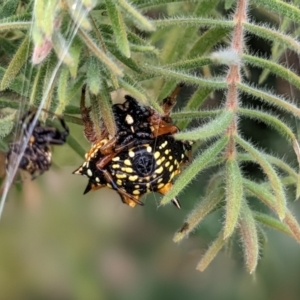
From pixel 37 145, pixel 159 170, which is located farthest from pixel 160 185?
pixel 37 145

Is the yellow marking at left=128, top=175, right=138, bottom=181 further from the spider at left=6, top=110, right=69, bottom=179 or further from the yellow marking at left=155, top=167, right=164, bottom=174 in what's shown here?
the spider at left=6, top=110, right=69, bottom=179

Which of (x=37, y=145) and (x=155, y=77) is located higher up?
(x=155, y=77)

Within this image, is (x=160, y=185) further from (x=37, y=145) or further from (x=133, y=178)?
(x=37, y=145)

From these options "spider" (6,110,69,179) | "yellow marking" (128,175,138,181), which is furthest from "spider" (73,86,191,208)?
"spider" (6,110,69,179)

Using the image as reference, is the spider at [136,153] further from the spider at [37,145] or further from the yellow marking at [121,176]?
the spider at [37,145]

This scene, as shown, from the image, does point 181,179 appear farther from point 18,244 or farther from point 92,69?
point 18,244

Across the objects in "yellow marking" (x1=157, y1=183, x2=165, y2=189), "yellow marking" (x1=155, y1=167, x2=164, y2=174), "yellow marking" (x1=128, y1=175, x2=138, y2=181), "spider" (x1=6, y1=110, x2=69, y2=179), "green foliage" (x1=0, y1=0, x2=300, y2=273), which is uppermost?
"green foliage" (x1=0, y1=0, x2=300, y2=273)
